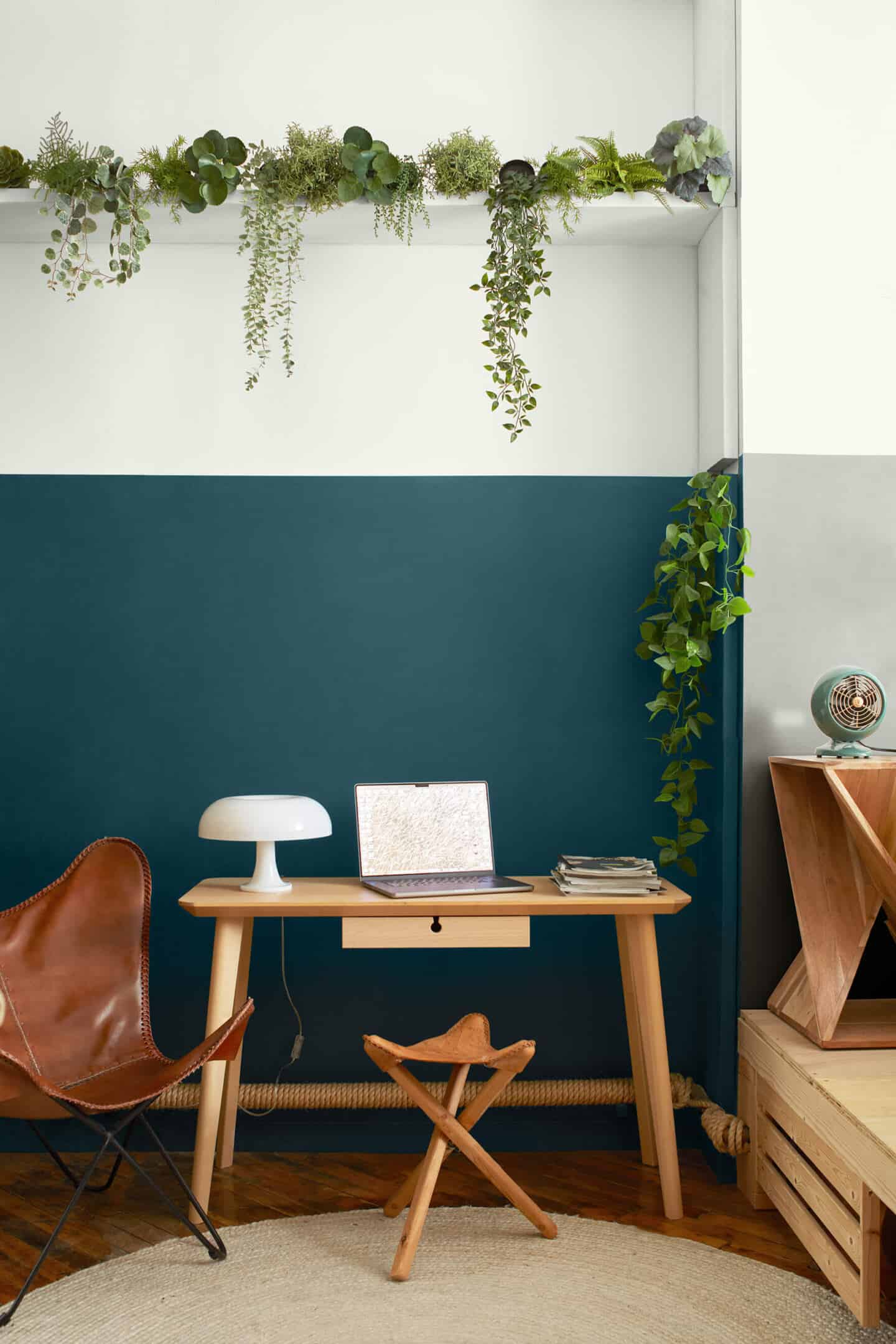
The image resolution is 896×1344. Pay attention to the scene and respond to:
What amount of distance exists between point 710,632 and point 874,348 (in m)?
1.00

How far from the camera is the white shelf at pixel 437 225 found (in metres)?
3.22

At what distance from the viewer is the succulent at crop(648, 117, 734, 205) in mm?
3127

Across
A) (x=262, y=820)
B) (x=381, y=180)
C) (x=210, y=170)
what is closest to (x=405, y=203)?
(x=381, y=180)

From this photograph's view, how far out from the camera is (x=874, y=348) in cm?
315

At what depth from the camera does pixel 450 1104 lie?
103 inches

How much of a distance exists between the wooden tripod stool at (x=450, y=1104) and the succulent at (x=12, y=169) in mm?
2794

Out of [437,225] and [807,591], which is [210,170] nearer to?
[437,225]

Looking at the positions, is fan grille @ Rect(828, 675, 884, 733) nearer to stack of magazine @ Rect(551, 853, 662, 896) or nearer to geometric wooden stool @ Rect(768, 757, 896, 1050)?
geometric wooden stool @ Rect(768, 757, 896, 1050)

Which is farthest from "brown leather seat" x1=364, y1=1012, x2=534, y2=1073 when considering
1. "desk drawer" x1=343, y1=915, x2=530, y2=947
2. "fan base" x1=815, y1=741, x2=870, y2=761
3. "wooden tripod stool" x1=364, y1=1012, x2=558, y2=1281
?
"fan base" x1=815, y1=741, x2=870, y2=761

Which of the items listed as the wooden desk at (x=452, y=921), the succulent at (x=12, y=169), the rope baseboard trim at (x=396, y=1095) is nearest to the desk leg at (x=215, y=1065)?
the wooden desk at (x=452, y=921)

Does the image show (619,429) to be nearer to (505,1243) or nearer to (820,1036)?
(820,1036)

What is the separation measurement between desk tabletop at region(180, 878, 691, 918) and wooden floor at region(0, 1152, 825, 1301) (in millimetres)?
824

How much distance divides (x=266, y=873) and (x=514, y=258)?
202cm

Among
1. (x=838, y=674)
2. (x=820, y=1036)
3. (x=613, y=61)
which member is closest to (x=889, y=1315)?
(x=820, y=1036)
